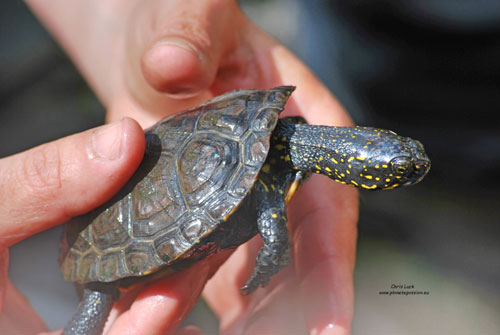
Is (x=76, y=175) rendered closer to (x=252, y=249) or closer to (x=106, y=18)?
(x=252, y=249)

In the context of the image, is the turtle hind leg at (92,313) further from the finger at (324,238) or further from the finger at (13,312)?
the finger at (324,238)

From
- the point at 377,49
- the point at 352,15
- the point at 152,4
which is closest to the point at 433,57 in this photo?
the point at 377,49

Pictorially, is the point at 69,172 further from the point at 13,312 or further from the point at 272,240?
the point at 13,312

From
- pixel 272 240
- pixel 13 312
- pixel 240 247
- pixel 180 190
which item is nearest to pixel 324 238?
pixel 240 247

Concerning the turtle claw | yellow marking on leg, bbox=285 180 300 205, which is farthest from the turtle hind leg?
yellow marking on leg, bbox=285 180 300 205

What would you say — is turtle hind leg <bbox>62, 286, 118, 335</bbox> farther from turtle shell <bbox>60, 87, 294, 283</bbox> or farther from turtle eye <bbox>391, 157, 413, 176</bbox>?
turtle eye <bbox>391, 157, 413, 176</bbox>

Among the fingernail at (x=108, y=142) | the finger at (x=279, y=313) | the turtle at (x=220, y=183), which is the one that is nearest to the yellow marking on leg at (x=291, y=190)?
the turtle at (x=220, y=183)
